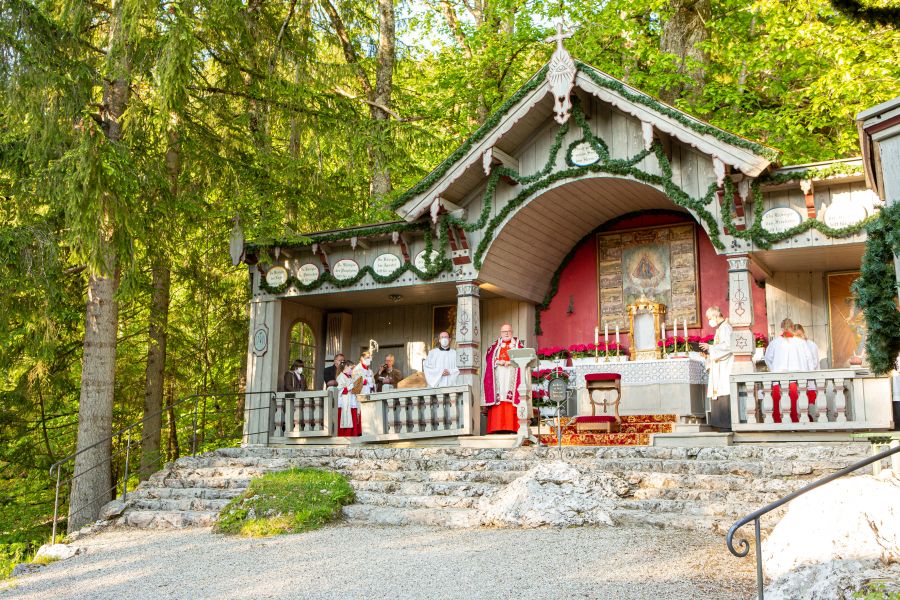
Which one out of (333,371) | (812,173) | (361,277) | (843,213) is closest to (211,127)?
(361,277)

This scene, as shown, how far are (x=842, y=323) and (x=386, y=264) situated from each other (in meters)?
7.41

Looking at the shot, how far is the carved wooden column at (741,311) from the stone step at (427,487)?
4074 millimetres

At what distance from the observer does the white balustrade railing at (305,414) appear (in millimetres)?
14500

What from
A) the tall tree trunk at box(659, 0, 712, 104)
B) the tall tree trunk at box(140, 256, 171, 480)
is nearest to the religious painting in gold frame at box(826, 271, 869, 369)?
the tall tree trunk at box(659, 0, 712, 104)

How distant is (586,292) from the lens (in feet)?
51.2

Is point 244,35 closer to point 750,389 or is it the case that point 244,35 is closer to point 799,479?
point 750,389

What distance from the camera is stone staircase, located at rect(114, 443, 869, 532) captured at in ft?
29.1

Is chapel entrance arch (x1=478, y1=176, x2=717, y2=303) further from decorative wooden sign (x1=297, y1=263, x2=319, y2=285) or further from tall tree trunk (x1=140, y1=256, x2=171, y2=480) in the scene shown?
tall tree trunk (x1=140, y1=256, x2=171, y2=480)

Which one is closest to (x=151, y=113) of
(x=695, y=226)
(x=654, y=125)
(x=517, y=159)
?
(x=517, y=159)

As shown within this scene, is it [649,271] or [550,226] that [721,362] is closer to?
[649,271]

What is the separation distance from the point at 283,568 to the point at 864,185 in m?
8.98

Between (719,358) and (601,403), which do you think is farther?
(601,403)

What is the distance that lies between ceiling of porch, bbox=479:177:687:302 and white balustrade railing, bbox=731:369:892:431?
3743 mm

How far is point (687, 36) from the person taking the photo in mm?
19312
